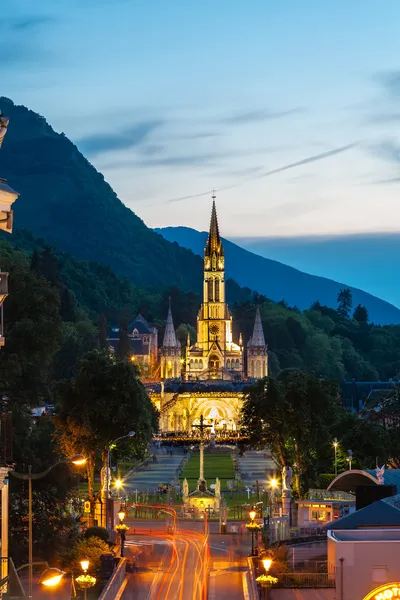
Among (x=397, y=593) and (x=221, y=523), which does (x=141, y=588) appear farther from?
(x=221, y=523)

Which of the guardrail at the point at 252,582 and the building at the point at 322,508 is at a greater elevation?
the building at the point at 322,508

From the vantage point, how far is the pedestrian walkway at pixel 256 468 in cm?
9925

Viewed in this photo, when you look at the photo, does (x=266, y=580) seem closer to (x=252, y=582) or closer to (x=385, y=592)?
(x=252, y=582)

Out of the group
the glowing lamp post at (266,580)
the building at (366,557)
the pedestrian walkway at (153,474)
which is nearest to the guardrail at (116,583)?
the glowing lamp post at (266,580)

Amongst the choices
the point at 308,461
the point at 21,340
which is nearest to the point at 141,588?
the point at 21,340

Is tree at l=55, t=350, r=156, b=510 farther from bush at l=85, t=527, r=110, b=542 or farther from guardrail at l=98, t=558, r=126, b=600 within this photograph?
guardrail at l=98, t=558, r=126, b=600

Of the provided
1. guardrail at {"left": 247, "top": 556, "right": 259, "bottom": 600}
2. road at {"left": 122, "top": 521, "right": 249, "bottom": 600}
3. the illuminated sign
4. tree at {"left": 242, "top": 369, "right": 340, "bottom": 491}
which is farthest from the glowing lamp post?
tree at {"left": 242, "top": 369, "right": 340, "bottom": 491}

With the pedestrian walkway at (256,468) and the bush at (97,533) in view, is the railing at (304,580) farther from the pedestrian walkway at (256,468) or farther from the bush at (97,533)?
the pedestrian walkway at (256,468)

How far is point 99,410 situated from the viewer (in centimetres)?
6706

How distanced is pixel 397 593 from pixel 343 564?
3290mm

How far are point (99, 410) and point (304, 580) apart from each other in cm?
2482

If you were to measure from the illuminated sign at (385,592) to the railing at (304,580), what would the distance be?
17.1 feet

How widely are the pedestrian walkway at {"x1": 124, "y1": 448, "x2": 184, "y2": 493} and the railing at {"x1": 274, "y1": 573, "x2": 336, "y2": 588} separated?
42.4 meters

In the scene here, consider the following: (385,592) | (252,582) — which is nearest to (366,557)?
(385,592)
